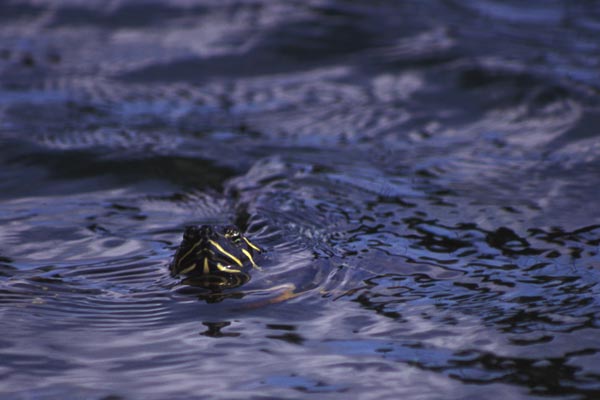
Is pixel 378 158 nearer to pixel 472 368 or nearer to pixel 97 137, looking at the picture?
pixel 97 137

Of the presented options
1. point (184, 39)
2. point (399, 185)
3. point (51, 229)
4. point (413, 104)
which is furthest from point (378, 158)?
point (184, 39)

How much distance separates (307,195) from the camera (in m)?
6.64

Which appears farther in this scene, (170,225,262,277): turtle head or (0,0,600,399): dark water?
(170,225,262,277): turtle head

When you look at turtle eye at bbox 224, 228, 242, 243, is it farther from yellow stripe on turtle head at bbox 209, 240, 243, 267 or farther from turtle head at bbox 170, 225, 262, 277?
yellow stripe on turtle head at bbox 209, 240, 243, 267

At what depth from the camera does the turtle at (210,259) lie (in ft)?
15.5

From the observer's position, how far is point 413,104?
9250mm

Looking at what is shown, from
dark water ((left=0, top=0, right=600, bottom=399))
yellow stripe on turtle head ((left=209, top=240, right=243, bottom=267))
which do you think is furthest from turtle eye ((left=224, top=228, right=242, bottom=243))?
dark water ((left=0, top=0, right=600, bottom=399))

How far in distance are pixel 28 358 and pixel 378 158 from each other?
4.43 metres

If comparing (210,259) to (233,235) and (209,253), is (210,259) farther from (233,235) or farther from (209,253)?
(233,235)

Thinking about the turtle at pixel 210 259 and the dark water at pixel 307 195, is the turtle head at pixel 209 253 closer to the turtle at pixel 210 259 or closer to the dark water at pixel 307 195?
the turtle at pixel 210 259

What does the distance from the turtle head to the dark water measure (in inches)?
6.5

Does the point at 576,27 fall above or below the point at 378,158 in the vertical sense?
above

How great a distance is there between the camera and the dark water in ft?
12.5

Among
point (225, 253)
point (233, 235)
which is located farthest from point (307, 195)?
point (225, 253)
